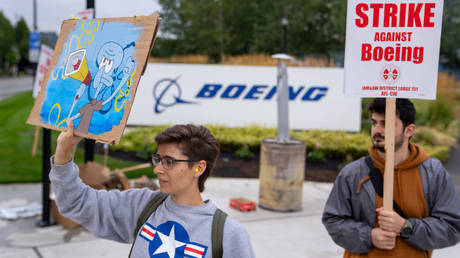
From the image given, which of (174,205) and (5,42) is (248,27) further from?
(5,42)

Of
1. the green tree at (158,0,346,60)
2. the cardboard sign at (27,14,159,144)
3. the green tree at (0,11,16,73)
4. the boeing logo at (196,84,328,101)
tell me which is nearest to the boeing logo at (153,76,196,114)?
the boeing logo at (196,84,328,101)

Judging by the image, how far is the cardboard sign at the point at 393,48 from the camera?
8.55 feet

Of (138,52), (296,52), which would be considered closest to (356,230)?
(138,52)

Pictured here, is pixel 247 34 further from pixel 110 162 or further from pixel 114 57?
pixel 114 57

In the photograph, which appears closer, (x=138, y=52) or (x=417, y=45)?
(x=138, y=52)

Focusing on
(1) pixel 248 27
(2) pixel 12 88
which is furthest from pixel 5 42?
(1) pixel 248 27

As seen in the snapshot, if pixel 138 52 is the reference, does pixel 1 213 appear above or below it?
below

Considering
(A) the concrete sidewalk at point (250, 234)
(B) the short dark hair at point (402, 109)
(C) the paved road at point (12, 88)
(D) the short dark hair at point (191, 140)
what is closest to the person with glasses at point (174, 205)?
(D) the short dark hair at point (191, 140)

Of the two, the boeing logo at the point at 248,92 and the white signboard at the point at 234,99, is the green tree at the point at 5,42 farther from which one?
the boeing logo at the point at 248,92

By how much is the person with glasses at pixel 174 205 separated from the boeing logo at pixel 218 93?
457 inches

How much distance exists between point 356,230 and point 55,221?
4431mm

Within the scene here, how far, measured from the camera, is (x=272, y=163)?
6.92 meters

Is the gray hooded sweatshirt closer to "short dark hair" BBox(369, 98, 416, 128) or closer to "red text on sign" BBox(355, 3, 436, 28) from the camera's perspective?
"short dark hair" BBox(369, 98, 416, 128)

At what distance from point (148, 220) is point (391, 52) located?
162 centimetres
